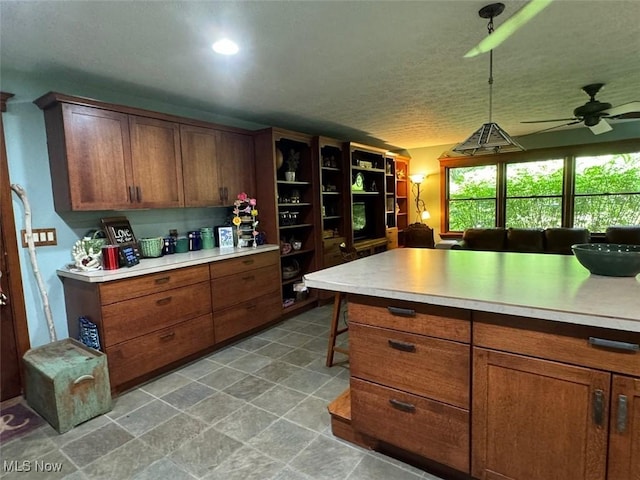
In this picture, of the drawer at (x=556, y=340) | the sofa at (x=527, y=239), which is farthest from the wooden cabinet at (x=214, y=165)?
the sofa at (x=527, y=239)

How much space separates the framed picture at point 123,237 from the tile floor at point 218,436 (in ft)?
3.22

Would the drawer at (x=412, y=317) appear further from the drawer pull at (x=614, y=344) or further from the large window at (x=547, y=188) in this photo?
the large window at (x=547, y=188)

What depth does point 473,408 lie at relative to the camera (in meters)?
1.44

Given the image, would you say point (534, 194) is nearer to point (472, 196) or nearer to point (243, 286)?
point (472, 196)

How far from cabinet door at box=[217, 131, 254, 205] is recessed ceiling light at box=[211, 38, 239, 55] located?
131 cm

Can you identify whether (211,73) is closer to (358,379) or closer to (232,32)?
(232,32)

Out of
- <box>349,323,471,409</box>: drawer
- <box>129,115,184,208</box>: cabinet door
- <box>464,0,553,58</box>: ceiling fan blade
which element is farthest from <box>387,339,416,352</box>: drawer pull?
<box>129,115,184,208</box>: cabinet door

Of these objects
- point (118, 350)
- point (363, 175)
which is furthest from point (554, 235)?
point (118, 350)

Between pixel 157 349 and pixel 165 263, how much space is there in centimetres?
66

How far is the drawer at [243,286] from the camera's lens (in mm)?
3111

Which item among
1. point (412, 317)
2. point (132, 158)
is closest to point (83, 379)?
point (132, 158)

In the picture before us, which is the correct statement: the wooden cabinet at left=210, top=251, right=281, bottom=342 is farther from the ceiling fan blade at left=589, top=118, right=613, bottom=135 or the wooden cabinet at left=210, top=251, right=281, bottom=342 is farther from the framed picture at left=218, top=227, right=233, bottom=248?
the ceiling fan blade at left=589, top=118, right=613, bottom=135

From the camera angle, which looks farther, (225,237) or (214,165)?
(225,237)

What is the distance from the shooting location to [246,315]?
3.40 m
